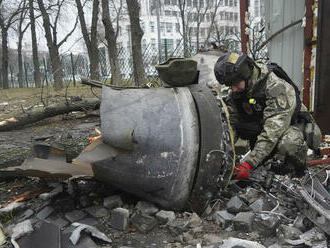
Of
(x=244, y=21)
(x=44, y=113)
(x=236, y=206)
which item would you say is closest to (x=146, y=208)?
(x=236, y=206)

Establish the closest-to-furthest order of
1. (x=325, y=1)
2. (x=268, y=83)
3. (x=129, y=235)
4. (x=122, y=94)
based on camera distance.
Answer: (x=129, y=235) < (x=122, y=94) < (x=268, y=83) < (x=325, y=1)

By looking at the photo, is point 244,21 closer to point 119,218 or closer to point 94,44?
point 119,218

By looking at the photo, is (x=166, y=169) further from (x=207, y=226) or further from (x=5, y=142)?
(x=5, y=142)

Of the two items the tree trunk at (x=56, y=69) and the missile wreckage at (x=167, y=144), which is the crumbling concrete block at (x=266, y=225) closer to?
the missile wreckage at (x=167, y=144)

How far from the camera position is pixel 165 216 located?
2.32 meters

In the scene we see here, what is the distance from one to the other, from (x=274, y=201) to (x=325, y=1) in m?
2.51

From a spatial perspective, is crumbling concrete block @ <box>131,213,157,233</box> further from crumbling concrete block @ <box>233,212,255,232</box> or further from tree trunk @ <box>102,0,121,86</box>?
tree trunk @ <box>102,0,121,86</box>

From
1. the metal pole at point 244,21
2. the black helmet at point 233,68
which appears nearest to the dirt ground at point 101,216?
the black helmet at point 233,68

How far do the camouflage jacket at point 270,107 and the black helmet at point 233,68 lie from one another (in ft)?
0.57

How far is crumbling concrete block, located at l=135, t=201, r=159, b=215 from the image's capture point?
241 centimetres

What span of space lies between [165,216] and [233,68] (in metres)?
1.33

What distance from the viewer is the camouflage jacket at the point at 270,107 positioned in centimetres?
280

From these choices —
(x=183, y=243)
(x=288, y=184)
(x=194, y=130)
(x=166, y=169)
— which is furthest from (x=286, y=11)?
(x=183, y=243)

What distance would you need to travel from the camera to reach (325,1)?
12.0 ft
